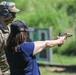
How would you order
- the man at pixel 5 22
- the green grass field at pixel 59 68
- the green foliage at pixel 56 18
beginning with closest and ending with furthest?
1. the man at pixel 5 22
2. the green grass field at pixel 59 68
3. the green foliage at pixel 56 18

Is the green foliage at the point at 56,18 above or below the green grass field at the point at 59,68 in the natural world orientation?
above

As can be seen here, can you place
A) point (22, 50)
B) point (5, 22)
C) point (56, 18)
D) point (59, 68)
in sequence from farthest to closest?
point (56, 18)
point (59, 68)
point (5, 22)
point (22, 50)

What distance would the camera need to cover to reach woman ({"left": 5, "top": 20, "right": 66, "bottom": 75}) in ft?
14.8

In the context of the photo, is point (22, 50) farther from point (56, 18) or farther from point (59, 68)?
point (56, 18)

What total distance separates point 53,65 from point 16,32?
22.6 feet

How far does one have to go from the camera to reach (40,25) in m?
13.8

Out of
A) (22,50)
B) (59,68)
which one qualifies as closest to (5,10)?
(22,50)

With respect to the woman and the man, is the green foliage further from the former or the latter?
the woman

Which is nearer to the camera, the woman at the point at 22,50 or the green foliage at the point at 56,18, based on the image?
the woman at the point at 22,50

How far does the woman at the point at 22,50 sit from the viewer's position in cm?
450

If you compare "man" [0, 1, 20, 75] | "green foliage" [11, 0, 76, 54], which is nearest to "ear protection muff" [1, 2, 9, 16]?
"man" [0, 1, 20, 75]

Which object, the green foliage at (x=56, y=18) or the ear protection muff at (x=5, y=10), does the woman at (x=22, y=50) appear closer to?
the ear protection muff at (x=5, y=10)

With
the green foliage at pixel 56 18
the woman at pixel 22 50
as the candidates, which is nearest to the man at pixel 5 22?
the woman at pixel 22 50

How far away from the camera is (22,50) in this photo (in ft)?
14.8
